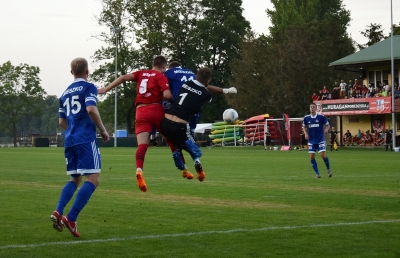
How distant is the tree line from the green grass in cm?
5761

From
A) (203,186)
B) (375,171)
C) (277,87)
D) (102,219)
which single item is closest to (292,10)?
(277,87)

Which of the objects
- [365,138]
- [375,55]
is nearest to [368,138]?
[365,138]

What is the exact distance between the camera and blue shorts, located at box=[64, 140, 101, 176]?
384 inches

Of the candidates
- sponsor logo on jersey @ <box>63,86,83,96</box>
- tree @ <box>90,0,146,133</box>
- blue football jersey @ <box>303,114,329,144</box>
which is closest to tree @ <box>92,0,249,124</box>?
tree @ <box>90,0,146,133</box>

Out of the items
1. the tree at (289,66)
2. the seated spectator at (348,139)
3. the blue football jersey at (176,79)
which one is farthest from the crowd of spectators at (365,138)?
the blue football jersey at (176,79)

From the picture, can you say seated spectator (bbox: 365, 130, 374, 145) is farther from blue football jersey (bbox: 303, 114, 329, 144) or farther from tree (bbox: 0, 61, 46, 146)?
tree (bbox: 0, 61, 46, 146)

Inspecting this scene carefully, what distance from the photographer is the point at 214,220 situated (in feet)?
37.5

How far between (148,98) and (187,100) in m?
0.72

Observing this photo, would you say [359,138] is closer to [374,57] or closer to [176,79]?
[374,57]

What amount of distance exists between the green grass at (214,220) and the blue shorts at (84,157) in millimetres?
899

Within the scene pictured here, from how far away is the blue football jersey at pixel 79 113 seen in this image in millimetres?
9773

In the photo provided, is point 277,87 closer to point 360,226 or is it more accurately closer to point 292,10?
point 292,10

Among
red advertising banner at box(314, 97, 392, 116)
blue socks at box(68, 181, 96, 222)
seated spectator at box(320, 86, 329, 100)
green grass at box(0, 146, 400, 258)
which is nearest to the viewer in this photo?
green grass at box(0, 146, 400, 258)

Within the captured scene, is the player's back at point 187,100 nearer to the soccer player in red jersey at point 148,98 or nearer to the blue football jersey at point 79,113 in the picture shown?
the soccer player in red jersey at point 148,98
